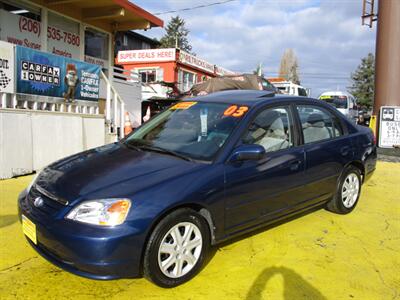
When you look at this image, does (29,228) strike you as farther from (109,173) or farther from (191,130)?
(191,130)

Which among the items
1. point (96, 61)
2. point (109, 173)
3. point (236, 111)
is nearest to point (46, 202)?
point (109, 173)

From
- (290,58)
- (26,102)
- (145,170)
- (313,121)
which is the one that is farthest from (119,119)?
(290,58)

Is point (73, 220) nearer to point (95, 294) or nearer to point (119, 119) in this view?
point (95, 294)

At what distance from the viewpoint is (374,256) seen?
12.7ft

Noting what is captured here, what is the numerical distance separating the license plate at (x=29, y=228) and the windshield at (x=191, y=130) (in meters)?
1.24

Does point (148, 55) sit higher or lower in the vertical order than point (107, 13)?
higher

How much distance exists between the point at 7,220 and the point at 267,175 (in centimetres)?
306

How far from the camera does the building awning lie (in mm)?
10516

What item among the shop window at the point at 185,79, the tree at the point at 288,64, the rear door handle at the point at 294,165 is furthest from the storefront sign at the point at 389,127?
the tree at the point at 288,64

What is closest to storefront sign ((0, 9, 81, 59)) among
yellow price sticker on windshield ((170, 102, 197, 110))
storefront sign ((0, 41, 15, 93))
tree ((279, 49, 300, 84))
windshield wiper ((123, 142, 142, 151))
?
storefront sign ((0, 41, 15, 93))

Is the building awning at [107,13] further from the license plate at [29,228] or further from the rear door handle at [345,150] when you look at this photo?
the license plate at [29,228]

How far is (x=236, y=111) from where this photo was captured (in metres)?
3.95

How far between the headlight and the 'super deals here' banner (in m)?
5.01

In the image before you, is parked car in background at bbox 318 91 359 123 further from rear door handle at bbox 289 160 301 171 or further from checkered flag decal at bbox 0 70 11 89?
rear door handle at bbox 289 160 301 171
